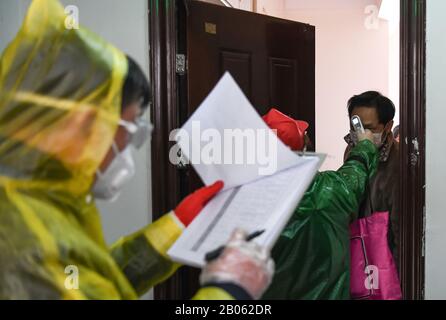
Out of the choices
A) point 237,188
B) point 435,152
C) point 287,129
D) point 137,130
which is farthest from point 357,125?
point 137,130

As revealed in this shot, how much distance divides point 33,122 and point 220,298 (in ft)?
1.32

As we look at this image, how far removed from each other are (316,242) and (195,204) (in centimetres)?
47

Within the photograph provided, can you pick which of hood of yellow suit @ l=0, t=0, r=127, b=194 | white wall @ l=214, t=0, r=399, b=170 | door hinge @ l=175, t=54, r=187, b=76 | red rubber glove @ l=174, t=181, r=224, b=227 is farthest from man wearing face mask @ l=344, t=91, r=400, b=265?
white wall @ l=214, t=0, r=399, b=170

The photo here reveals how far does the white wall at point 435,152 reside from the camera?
1.55 metres

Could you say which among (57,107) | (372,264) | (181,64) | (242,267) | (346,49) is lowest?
(372,264)

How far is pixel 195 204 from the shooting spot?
3.42 ft

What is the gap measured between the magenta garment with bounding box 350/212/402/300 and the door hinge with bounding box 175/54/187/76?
0.87m

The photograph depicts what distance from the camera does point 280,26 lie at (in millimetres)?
2250

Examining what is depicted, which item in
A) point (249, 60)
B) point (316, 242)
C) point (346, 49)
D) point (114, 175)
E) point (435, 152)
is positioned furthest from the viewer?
point (346, 49)

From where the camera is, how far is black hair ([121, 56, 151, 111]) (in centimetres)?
79

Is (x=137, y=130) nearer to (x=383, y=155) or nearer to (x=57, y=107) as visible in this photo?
(x=57, y=107)
